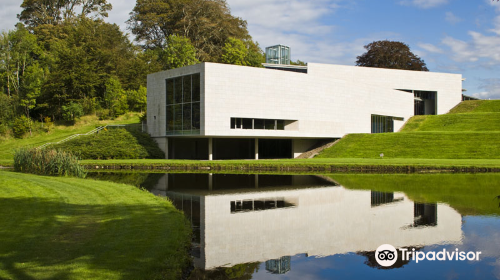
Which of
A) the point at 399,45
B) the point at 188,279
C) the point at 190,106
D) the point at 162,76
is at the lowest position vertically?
the point at 188,279

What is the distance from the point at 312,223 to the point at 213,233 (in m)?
2.45

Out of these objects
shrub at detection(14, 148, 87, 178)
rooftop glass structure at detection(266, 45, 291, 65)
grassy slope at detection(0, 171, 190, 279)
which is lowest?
grassy slope at detection(0, 171, 190, 279)

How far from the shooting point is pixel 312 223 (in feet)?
32.6

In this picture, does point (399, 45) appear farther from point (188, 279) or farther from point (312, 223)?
point (188, 279)

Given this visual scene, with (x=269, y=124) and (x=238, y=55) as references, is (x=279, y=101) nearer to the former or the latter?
(x=269, y=124)

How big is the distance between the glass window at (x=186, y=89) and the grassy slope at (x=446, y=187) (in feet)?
52.3

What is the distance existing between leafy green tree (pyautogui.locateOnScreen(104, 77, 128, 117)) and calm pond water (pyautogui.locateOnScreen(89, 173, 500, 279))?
108 feet

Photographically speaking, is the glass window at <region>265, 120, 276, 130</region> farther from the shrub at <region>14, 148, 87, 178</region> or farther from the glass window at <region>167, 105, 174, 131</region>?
the shrub at <region>14, 148, 87, 178</region>

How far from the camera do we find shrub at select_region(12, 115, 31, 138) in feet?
140

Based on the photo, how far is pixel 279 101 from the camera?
35.1 meters

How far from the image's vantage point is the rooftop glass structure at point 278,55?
156ft

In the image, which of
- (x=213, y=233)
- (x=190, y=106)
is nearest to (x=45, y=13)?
(x=190, y=106)

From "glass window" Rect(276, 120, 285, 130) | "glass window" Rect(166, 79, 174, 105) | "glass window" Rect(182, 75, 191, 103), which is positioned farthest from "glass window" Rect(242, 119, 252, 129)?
"glass window" Rect(166, 79, 174, 105)

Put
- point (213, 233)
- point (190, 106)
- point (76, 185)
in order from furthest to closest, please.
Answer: point (190, 106), point (76, 185), point (213, 233)
